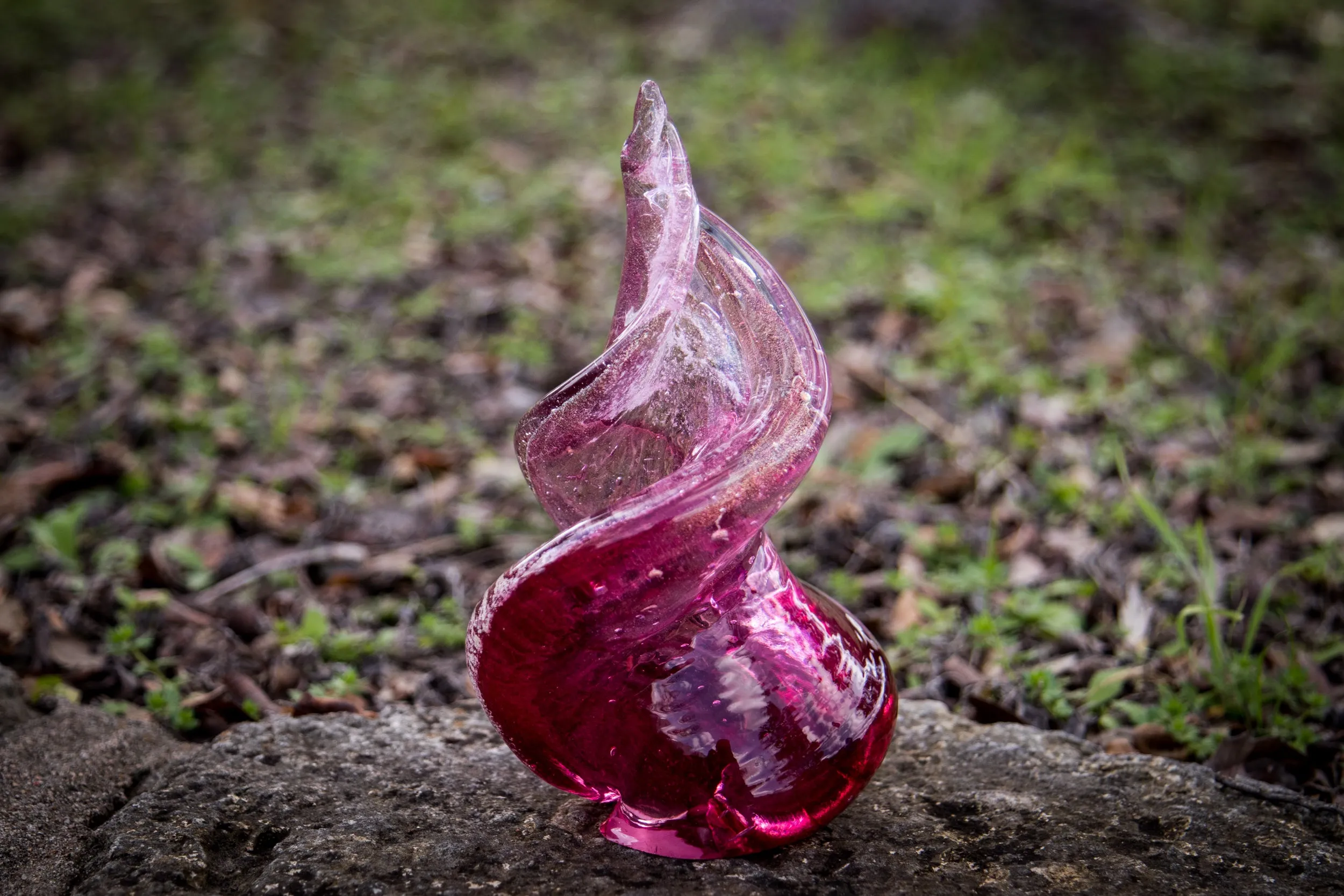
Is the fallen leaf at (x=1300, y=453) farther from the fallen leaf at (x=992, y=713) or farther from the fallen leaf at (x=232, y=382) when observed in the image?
the fallen leaf at (x=232, y=382)

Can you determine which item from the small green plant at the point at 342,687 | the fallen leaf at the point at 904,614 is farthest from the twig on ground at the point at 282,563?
the fallen leaf at the point at 904,614

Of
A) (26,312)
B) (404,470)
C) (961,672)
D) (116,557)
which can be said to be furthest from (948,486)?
(26,312)

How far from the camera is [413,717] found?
2.14 m

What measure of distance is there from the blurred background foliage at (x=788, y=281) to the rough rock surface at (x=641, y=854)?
1.15ft

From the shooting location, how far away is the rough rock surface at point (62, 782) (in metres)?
1.69

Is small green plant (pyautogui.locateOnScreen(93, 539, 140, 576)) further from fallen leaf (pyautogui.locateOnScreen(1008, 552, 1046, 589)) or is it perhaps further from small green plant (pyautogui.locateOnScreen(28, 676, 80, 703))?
fallen leaf (pyautogui.locateOnScreen(1008, 552, 1046, 589))

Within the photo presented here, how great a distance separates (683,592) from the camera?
157 cm

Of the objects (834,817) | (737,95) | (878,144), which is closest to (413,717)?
(834,817)

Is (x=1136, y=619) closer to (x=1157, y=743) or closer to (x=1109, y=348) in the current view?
(x=1157, y=743)

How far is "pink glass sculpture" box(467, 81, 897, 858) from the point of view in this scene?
1549 millimetres

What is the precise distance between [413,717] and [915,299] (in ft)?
8.94

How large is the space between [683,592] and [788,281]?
313 cm

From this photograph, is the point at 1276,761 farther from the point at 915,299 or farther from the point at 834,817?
the point at 915,299

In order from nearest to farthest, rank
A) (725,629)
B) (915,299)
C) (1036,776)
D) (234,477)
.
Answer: (725,629), (1036,776), (234,477), (915,299)
